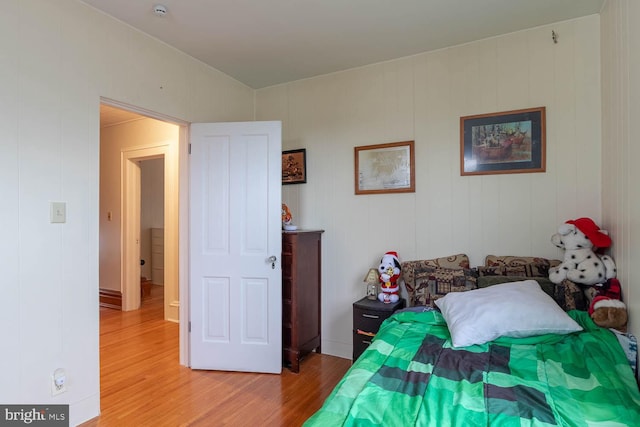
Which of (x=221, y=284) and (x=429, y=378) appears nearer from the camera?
(x=429, y=378)

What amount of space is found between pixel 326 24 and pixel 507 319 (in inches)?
83.4

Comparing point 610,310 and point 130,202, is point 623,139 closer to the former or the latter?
point 610,310

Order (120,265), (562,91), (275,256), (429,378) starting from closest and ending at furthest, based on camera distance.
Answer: (429,378) < (562,91) < (275,256) < (120,265)

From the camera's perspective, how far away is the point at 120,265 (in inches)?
179

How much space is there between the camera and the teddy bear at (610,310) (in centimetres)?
166

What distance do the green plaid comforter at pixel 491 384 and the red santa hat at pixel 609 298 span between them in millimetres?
88

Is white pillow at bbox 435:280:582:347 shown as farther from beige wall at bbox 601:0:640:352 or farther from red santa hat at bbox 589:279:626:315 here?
beige wall at bbox 601:0:640:352

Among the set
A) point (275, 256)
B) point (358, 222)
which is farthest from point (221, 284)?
point (358, 222)

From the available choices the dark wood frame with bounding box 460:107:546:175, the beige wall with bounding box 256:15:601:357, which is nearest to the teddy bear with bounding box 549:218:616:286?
the beige wall with bounding box 256:15:601:357

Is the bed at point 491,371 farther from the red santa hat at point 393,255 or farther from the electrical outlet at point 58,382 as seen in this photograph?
the electrical outlet at point 58,382

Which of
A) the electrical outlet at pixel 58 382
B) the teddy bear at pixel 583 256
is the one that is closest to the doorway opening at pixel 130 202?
the electrical outlet at pixel 58 382

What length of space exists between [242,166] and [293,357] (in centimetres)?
159

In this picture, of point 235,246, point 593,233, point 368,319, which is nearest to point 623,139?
point 593,233

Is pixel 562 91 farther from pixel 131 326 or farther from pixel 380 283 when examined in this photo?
pixel 131 326
